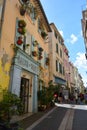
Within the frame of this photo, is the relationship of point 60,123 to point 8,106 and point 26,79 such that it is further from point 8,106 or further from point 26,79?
point 26,79

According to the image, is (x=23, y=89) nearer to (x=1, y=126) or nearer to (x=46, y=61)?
(x=46, y=61)

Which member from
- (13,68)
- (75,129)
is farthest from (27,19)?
(75,129)

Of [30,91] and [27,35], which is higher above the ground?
[27,35]

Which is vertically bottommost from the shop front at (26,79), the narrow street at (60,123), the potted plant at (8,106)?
the narrow street at (60,123)

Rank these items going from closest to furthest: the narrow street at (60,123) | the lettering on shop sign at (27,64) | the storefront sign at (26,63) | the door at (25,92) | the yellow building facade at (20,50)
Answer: the narrow street at (60,123) < the yellow building facade at (20,50) < the storefront sign at (26,63) < the lettering on shop sign at (27,64) < the door at (25,92)

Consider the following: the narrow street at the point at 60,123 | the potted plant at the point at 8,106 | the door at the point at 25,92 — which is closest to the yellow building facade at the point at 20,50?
the door at the point at 25,92

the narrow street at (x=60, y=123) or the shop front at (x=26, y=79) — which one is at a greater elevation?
the shop front at (x=26, y=79)

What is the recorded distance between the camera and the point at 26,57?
11.6 metres

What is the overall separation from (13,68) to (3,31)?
205cm

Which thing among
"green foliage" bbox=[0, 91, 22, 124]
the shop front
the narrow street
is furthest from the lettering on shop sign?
the narrow street

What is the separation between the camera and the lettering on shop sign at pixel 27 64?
10.5 meters

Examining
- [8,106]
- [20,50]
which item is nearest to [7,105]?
[8,106]

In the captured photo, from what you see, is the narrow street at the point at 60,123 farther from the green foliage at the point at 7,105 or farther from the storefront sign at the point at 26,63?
the storefront sign at the point at 26,63

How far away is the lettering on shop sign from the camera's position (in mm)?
10488
